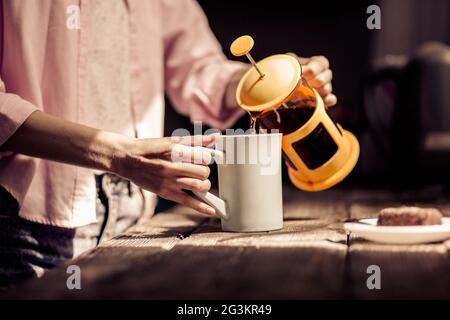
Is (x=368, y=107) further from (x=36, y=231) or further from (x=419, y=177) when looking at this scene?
(x=36, y=231)

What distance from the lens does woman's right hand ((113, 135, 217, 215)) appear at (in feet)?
3.79

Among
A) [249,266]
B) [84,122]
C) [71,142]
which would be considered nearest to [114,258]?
[249,266]

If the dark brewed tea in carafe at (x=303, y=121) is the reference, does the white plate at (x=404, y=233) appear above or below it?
below

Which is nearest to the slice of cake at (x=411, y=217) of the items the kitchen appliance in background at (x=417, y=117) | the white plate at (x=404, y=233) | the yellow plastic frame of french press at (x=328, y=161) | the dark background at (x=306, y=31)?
the white plate at (x=404, y=233)

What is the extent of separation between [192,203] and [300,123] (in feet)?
0.78

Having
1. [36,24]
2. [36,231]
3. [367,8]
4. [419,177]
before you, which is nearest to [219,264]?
[36,231]

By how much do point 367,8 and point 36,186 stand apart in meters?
2.10

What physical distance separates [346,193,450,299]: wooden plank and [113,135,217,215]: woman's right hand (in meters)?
0.27

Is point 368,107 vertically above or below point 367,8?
below

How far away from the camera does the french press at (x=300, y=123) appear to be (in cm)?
118

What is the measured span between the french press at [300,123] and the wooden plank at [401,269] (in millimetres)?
194

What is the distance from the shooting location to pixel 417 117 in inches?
86.7

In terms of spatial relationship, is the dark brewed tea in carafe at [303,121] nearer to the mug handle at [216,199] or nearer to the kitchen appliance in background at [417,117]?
the mug handle at [216,199]
